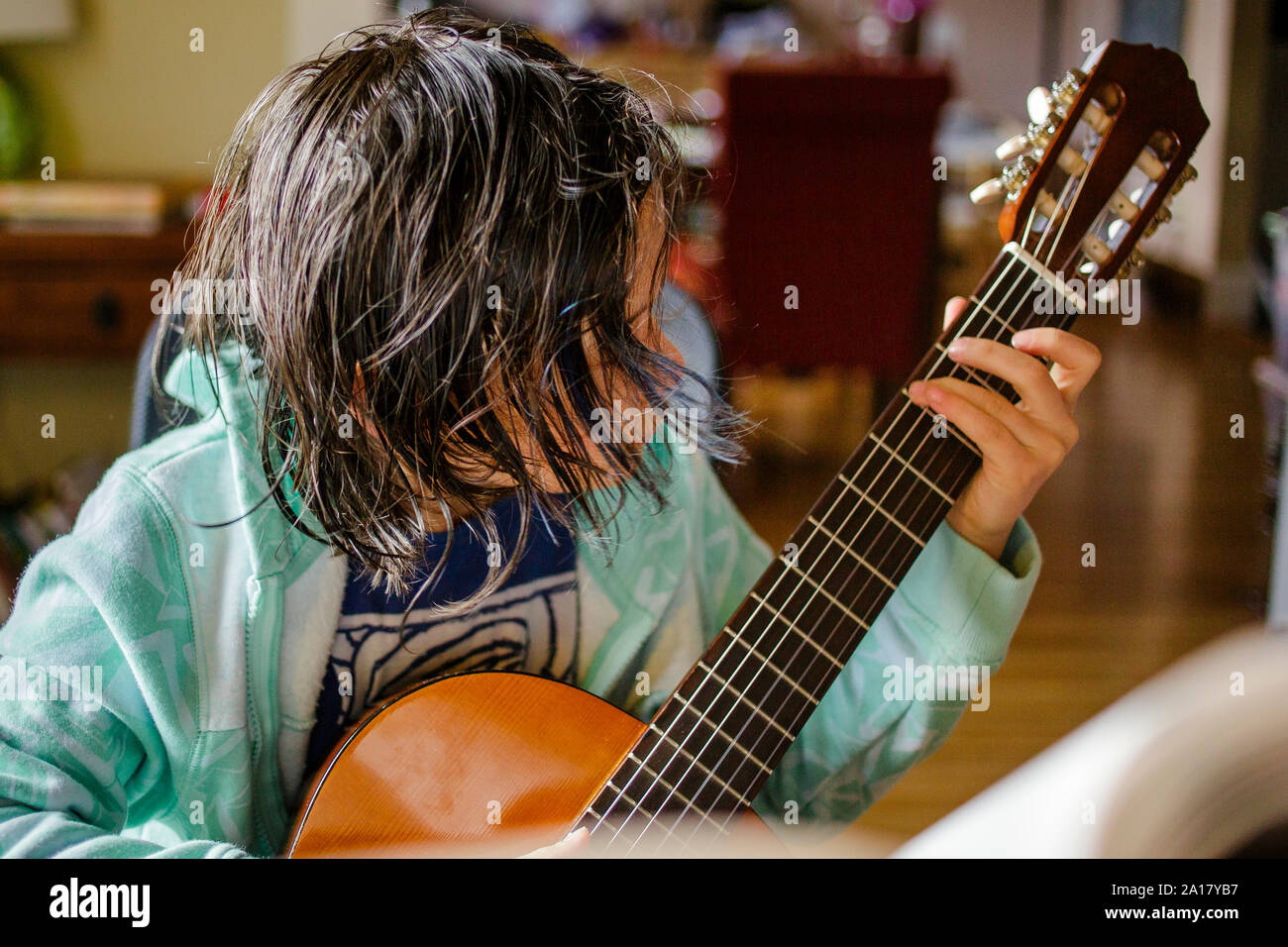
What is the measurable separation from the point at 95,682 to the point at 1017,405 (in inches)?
20.9

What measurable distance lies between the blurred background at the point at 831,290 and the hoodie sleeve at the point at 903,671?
59 mm

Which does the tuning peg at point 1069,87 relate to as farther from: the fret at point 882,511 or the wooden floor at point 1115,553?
the wooden floor at point 1115,553

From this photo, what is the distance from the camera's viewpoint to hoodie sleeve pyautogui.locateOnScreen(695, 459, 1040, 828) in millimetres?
665

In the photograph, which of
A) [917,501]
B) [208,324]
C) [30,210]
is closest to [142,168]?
[30,210]

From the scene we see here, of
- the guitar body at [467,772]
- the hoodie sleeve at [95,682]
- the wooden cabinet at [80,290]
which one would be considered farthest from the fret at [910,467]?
the wooden cabinet at [80,290]

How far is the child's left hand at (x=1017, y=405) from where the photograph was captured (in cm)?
61

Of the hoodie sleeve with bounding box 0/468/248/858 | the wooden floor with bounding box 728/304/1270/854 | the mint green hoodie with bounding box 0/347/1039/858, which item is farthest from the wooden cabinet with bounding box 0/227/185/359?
the wooden floor with bounding box 728/304/1270/854

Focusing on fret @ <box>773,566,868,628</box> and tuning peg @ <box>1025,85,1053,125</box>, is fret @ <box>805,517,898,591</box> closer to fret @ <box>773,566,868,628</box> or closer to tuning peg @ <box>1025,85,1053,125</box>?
fret @ <box>773,566,868,628</box>

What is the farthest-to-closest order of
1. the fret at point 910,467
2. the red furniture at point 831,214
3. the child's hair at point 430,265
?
the red furniture at point 831,214
the fret at point 910,467
the child's hair at point 430,265

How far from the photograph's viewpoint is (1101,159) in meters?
0.63

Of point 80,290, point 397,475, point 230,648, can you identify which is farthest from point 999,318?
point 80,290

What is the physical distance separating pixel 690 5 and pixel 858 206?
4.81 metres

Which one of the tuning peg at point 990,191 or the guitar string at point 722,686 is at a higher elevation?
the tuning peg at point 990,191
